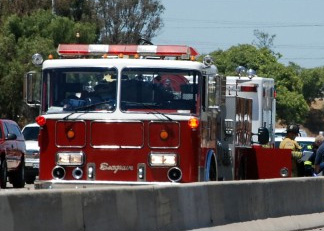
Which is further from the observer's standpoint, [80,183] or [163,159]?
[163,159]

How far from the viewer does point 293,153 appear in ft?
73.4

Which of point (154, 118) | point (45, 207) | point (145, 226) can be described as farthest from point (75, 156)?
point (45, 207)

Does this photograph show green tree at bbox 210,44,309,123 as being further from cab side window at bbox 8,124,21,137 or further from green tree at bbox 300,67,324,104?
cab side window at bbox 8,124,21,137

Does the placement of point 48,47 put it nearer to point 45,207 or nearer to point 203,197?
point 203,197

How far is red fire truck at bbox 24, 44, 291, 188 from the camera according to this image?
17688 millimetres

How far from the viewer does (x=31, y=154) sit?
32.4 meters

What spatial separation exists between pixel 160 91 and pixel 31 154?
15304 mm

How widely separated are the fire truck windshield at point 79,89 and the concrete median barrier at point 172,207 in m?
3.18

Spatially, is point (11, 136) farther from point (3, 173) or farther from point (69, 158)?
point (69, 158)

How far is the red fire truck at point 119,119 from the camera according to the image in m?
17.7

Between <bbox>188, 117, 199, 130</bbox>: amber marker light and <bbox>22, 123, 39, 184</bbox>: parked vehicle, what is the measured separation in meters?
15.3

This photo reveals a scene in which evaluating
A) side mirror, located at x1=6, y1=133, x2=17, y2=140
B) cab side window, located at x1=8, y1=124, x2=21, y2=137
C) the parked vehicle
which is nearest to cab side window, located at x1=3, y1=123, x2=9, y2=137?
cab side window, located at x1=8, y1=124, x2=21, y2=137

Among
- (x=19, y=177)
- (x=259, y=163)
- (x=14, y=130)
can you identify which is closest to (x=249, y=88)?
(x=259, y=163)

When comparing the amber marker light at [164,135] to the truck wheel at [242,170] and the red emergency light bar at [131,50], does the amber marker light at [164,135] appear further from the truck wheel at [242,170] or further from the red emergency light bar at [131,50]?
the truck wheel at [242,170]
